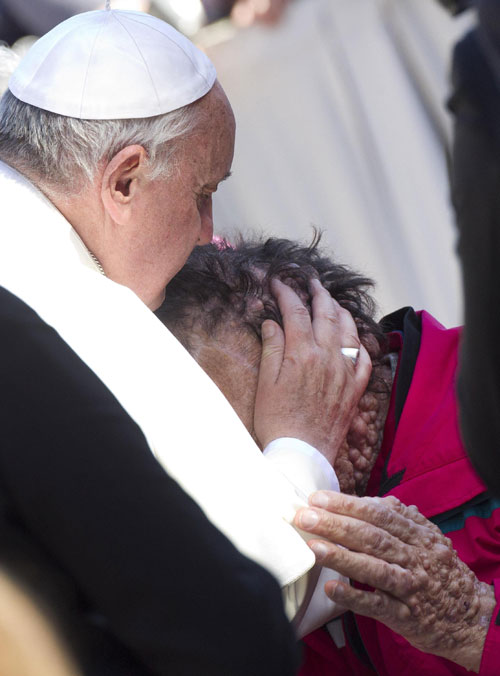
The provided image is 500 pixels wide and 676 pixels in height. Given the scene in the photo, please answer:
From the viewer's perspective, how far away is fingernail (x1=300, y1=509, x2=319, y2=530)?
57.2 inches

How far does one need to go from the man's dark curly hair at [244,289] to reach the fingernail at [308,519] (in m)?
0.63

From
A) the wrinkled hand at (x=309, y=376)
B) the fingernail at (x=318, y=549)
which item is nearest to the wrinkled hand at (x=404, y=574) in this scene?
the fingernail at (x=318, y=549)

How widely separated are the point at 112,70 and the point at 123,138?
6.8 inches

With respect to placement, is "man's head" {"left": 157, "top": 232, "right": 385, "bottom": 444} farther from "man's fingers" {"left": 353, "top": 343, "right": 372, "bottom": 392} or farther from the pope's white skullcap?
the pope's white skullcap

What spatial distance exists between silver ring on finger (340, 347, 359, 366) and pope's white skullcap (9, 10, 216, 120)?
0.64 meters

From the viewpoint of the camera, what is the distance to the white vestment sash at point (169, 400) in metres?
1.32

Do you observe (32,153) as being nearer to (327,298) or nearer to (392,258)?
(327,298)

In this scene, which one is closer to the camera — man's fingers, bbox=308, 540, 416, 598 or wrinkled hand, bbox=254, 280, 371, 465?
man's fingers, bbox=308, 540, 416, 598

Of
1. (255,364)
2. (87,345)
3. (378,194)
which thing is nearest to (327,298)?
(255,364)

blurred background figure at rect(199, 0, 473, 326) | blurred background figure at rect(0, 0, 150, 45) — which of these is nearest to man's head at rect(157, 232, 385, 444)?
blurred background figure at rect(199, 0, 473, 326)

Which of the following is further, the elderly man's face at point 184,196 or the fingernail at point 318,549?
the elderly man's face at point 184,196

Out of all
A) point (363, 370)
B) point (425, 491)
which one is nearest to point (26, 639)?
A: point (425, 491)

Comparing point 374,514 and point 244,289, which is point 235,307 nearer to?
point 244,289

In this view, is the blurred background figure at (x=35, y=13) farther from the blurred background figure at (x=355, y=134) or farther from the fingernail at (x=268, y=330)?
the fingernail at (x=268, y=330)
